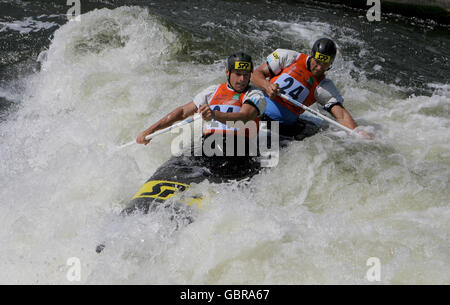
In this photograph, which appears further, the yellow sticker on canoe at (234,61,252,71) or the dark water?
the dark water

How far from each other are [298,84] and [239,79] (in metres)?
1.03

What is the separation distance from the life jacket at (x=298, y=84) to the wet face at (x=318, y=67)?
0.22ft

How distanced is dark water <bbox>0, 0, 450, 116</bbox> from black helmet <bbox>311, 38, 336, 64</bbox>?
303 centimetres

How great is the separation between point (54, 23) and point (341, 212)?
315 inches

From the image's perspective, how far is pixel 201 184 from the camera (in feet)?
11.9

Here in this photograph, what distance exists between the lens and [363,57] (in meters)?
8.16

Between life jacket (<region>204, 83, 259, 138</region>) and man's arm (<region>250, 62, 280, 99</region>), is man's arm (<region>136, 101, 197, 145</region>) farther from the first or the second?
man's arm (<region>250, 62, 280, 99</region>)

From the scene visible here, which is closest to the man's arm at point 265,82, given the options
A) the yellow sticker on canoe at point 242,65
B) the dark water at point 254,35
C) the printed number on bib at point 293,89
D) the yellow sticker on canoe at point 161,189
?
the printed number on bib at point 293,89

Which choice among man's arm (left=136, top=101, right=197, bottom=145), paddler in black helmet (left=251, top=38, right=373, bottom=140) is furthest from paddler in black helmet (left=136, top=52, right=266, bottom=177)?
paddler in black helmet (left=251, top=38, right=373, bottom=140)

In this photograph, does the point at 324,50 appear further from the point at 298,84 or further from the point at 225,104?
the point at 225,104

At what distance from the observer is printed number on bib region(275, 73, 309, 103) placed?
15.3 ft

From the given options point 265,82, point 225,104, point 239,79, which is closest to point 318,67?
point 265,82

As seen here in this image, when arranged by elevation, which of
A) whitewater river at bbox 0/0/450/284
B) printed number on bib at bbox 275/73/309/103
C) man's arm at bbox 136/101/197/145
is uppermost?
printed number on bib at bbox 275/73/309/103

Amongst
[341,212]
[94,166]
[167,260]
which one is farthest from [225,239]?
[94,166]
